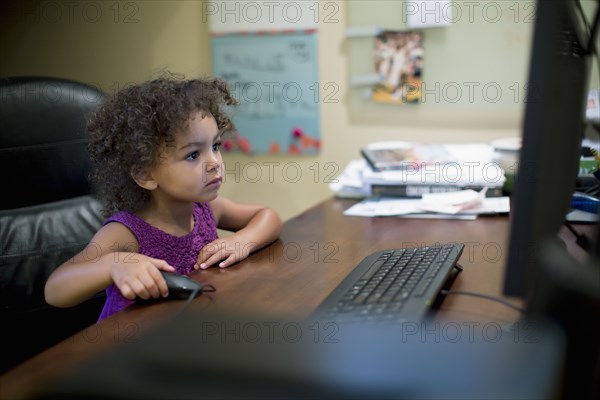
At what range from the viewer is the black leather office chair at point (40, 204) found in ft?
4.53

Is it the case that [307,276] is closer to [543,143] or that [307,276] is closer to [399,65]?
[543,143]

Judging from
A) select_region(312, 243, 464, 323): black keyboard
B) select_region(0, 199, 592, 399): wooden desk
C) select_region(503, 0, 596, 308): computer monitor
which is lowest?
select_region(0, 199, 592, 399): wooden desk

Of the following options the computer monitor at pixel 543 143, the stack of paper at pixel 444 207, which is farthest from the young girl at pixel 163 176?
the computer monitor at pixel 543 143

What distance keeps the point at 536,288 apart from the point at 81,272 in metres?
0.77

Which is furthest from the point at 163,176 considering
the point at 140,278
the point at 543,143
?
the point at 543,143

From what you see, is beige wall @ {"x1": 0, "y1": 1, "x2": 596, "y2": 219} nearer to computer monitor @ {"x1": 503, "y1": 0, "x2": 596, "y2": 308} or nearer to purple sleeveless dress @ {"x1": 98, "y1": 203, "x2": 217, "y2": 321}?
purple sleeveless dress @ {"x1": 98, "y1": 203, "x2": 217, "y2": 321}

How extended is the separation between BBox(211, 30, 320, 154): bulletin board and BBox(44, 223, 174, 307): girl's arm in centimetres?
112

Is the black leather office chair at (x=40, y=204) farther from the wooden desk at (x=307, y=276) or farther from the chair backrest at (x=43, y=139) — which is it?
the wooden desk at (x=307, y=276)

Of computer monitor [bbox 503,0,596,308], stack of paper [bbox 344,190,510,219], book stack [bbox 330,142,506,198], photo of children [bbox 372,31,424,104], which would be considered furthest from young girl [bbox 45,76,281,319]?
photo of children [bbox 372,31,424,104]

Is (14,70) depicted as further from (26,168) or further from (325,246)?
(325,246)

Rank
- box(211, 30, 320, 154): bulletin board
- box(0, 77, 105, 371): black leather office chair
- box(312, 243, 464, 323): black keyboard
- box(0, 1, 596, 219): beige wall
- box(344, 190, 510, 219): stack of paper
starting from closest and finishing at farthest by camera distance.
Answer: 1. box(312, 243, 464, 323): black keyboard
2. box(0, 77, 105, 371): black leather office chair
3. box(344, 190, 510, 219): stack of paper
4. box(0, 1, 596, 219): beige wall
5. box(211, 30, 320, 154): bulletin board

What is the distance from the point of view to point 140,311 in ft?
3.31

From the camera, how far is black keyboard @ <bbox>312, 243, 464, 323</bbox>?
84cm

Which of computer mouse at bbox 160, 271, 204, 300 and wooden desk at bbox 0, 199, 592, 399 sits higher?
computer mouse at bbox 160, 271, 204, 300
